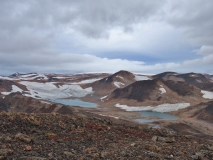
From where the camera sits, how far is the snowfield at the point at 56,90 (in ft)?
430

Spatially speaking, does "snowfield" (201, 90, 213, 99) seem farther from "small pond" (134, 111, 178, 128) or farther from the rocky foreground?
the rocky foreground

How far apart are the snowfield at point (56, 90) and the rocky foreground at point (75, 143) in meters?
112

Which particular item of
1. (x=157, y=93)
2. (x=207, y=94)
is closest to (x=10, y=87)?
(x=157, y=93)

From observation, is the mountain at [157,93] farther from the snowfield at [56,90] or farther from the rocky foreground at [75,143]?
the rocky foreground at [75,143]

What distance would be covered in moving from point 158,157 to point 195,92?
87.5 m

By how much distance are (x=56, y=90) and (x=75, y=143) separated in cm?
13025

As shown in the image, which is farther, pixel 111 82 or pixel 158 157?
pixel 111 82

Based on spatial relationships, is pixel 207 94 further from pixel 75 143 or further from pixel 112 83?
pixel 75 143

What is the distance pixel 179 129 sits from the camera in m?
45.6

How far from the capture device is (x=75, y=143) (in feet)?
44.5

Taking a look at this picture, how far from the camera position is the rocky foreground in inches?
432

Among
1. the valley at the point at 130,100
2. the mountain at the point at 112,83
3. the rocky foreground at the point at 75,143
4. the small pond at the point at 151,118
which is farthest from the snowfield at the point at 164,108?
the rocky foreground at the point at 75,143

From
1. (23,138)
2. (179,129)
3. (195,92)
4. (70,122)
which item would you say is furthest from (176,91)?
(23,138)

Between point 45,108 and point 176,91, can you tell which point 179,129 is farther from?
point 176,91
